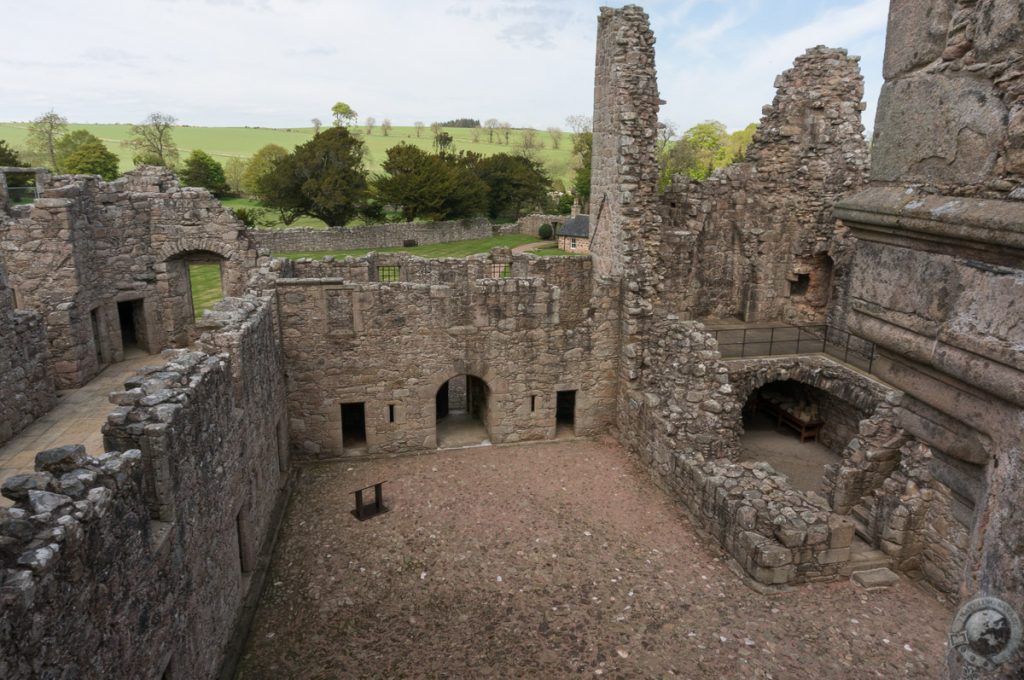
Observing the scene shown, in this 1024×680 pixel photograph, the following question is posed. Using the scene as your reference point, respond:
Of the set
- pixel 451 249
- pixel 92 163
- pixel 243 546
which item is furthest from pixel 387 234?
pixel 243 546

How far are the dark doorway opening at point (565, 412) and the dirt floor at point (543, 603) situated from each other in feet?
9.12

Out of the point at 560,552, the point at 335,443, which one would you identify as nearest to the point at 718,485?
the point at 560,552

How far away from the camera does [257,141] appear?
104m

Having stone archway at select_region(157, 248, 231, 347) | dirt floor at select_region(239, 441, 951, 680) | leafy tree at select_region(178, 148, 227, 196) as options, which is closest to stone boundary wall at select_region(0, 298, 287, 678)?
dirt floor at select_region(239, 441, 951, 680)

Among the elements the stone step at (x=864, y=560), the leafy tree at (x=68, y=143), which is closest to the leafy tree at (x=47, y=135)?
the leafy tree at (x=68, y=143)

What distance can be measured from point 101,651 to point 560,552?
261 inches

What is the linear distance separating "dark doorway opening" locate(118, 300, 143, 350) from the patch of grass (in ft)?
63.2

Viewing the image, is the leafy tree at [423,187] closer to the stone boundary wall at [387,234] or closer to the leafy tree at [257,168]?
the stone boundary wall at [387,234]

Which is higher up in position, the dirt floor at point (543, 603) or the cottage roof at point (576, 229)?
the cottage roof at point (576, 229)

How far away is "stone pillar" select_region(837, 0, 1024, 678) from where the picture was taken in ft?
8.45

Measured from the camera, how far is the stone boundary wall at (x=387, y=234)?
37844mm

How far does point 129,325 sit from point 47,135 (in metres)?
62.8

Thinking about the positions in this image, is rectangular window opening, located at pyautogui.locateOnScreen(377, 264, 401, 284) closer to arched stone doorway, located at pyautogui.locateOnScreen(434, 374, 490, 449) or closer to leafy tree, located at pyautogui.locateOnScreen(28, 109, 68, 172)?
arched stone doorway, located at pyautogui.locateOnScreen(434, 374, 490, 449)

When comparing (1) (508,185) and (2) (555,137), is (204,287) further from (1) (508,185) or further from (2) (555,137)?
(2) (555,137)
